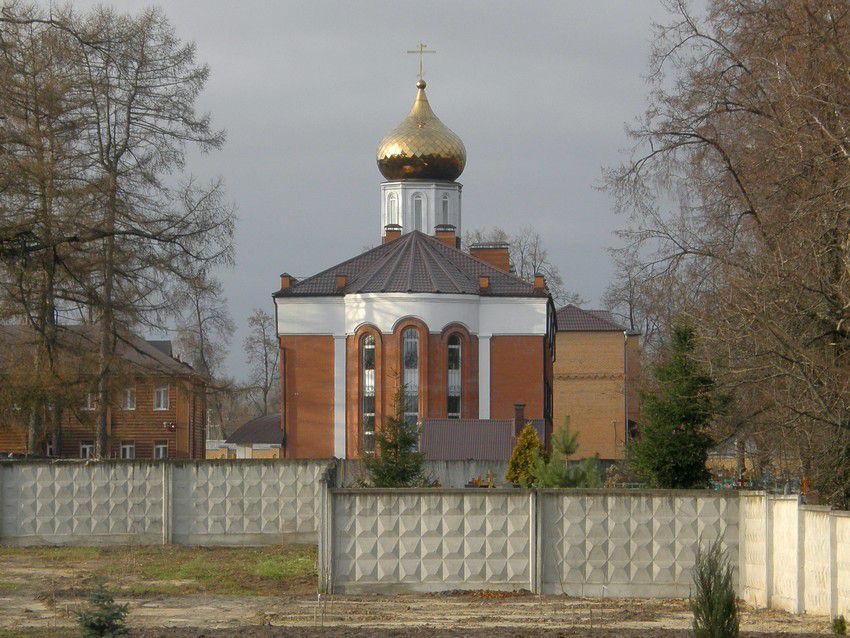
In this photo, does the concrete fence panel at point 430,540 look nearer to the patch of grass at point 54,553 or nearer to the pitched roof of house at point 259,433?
the patch of grass at point 54,553

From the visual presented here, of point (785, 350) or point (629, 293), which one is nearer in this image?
point (785, 350)

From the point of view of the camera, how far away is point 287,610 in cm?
1616

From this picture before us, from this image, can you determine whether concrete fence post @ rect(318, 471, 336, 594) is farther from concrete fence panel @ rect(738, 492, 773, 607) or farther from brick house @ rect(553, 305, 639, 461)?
brick house @ rect(553, 305, 639, 461)

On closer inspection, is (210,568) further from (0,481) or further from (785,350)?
(785,350)

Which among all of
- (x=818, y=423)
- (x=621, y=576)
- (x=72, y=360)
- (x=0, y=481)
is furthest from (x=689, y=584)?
(x=72, y=360)

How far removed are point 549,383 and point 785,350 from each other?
3694 cm

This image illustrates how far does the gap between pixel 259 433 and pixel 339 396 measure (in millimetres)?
13395

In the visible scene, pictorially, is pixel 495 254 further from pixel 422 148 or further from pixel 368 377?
pixel 368 377

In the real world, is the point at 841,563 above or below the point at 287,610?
above

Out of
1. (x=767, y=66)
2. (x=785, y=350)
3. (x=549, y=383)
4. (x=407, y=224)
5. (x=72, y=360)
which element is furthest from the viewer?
(x=407, y=224)

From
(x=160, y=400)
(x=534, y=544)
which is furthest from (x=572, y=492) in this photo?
(x=160, y=400)

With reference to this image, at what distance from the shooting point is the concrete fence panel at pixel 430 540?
709 inches

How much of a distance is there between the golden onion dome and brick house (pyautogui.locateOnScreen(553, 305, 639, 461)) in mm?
10004

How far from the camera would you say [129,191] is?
34781 millimetres
